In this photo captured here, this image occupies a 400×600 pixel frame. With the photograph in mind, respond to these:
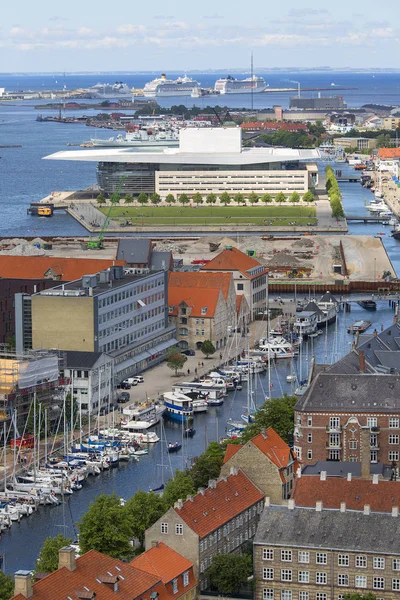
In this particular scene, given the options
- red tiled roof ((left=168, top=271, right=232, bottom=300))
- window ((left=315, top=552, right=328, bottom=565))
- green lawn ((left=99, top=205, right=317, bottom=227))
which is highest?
window ((left=315, top=552, right=328, bottom=565))

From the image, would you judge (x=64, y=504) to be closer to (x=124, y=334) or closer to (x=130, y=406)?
(x=130, y=406)

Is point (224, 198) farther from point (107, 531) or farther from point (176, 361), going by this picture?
point (107, 531)

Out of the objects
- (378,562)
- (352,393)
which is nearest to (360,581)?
(378,562)

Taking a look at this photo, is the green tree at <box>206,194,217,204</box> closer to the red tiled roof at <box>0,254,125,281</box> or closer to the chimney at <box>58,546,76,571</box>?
the red tiled roof at <box>0,254,125,281</box>

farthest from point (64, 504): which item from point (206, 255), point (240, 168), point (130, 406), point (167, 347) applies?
point (240, 168)

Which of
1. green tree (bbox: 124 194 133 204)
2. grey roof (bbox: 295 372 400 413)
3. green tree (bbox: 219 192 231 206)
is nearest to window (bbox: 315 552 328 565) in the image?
grey roof (bbox: 295 372 400 413)
